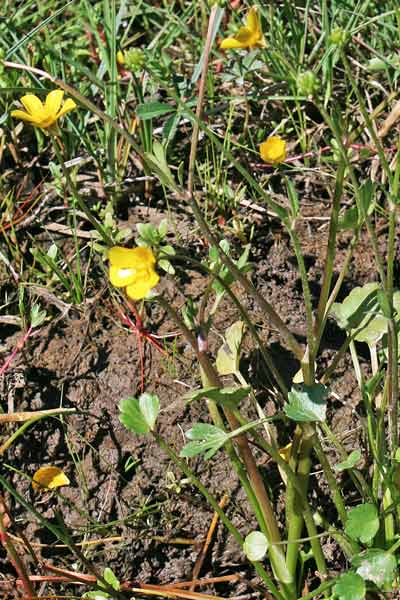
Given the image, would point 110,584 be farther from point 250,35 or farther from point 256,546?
point 250,35

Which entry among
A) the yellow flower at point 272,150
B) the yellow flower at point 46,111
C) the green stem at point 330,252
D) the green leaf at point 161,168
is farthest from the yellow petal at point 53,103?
the green stem at point 330,252

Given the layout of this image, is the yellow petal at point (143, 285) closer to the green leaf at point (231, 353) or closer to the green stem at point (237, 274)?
the green stem at point (237, 274)

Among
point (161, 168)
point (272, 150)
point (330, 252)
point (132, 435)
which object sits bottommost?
point (132, 435)

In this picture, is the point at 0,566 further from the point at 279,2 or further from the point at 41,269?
the point at 279,2

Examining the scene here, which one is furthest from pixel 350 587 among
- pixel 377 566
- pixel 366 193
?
pixel 366 193

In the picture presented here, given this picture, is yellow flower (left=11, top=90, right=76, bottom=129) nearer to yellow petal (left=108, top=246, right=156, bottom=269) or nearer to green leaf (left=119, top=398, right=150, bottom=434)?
yellow petal (left=108, top=246, right=156, bottom=269)

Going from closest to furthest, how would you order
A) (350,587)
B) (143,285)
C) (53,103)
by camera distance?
(143,285), (350,587), (53,103)

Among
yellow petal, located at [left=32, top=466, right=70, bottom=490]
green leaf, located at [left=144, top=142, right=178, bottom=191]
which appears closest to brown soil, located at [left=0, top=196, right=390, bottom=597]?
yellow petal, located at [left=32, top=466, right=70, bottom=490]
